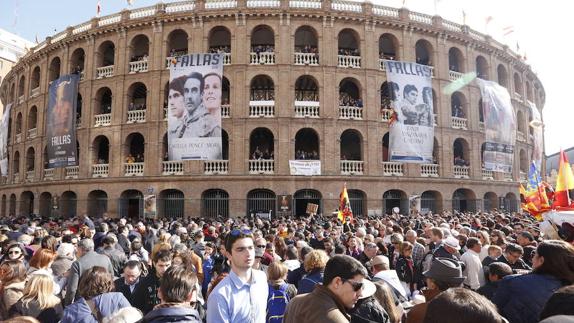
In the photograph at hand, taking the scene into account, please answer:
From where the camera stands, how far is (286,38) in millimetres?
24266

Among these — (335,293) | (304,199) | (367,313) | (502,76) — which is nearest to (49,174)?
(304,199)

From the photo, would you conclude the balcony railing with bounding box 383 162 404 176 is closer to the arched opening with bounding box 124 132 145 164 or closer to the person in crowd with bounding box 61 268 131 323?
→ the arched opening with bounding box 124 132 145 164

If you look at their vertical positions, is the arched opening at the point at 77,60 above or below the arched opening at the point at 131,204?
above

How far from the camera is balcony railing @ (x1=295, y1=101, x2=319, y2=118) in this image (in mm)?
23688

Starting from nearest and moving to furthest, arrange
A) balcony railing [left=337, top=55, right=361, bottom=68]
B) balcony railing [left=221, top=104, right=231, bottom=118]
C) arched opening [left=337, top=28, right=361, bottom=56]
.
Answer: balcony railing [left=221, top=104, right=231, bottom=118], balcony railing [left=337, top=55, right=361, bottom=68], arched opening [left=337, top=28, right=361, bottom=56]

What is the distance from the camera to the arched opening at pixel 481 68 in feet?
96.2

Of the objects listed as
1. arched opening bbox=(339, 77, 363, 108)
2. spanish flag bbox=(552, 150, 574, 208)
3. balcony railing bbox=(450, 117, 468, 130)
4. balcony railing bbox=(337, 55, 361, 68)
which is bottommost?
spanish flag bbox=(552, 150, 574, 208)

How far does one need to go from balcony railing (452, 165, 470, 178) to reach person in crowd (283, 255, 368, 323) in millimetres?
25594

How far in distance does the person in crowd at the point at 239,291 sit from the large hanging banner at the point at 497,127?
1051 inches

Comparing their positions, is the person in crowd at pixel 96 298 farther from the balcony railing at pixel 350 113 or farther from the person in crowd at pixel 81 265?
the balcony railing at pixel 350 113

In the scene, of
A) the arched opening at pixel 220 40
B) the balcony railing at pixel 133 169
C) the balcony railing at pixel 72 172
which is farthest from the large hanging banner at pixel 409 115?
the balcony railing at pixel 72 172

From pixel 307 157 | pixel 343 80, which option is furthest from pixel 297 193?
pixel 343 80

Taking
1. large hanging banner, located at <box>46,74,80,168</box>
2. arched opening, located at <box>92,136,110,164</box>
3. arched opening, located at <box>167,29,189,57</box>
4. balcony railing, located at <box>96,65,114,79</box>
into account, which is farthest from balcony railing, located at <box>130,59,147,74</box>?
arched opening, located at <box>92,136,110,164</box>

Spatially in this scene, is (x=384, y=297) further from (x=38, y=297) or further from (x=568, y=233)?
(x=568, y=233)
